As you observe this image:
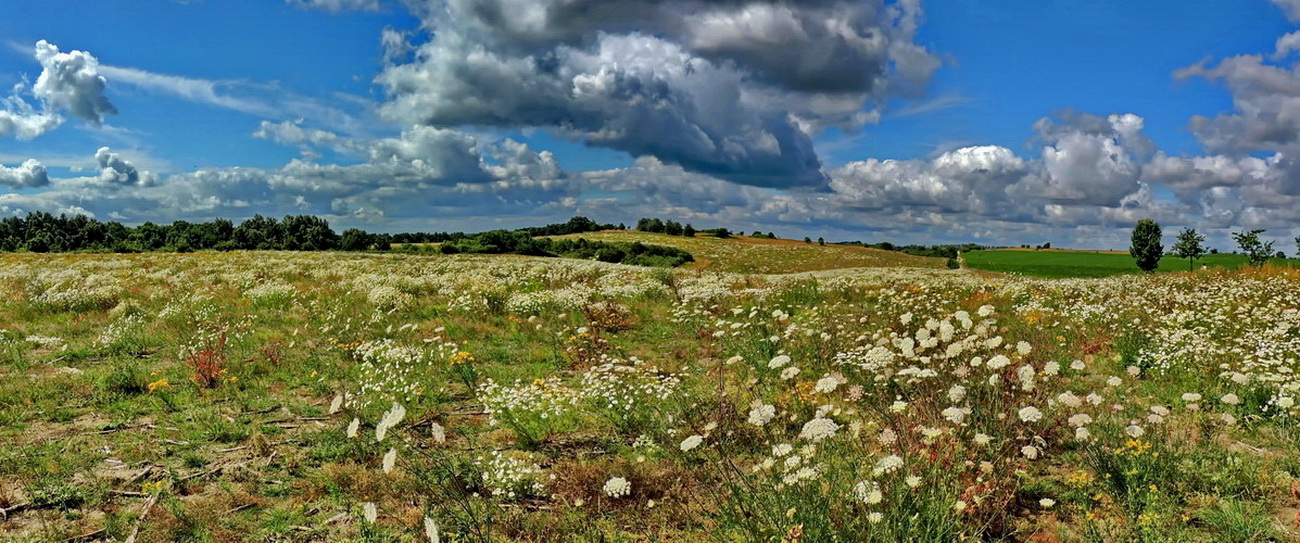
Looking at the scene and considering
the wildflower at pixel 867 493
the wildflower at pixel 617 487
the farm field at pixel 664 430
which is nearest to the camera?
the wildflower at pixel 867 493

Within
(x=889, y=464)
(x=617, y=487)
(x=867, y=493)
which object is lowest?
(x=617, y=487)

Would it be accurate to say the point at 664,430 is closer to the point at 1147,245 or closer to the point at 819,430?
the point at 819,430

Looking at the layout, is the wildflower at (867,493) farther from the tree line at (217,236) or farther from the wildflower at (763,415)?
the tree line at (217,236)

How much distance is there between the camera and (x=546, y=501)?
17.1 ft

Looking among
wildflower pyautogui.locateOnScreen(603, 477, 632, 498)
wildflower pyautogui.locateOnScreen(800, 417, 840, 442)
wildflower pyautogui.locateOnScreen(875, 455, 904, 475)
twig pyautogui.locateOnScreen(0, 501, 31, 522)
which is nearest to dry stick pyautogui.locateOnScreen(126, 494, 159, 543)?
twig pyautogui.locateOnScreen(0, 501, 31, 522)

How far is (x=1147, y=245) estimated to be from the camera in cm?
7631

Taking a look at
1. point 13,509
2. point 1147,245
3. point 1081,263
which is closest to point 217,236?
point 13,509

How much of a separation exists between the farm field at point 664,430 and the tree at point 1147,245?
8241cm

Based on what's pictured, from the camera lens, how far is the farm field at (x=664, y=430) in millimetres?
4496

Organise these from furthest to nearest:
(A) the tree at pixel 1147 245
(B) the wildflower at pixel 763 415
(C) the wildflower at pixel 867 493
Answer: (A) the tree at pixel 1147 245 < (B) the wildflower at pixel 763 415 < (C) the wildflower at pixel 867 493

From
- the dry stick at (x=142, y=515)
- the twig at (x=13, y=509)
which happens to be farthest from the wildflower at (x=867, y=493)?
the twig at (x=13, y=509)

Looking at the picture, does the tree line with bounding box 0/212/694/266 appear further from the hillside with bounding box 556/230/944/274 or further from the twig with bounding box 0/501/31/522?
the twig with bounding box 0/501/31/522

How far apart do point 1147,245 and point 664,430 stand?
9569 cm

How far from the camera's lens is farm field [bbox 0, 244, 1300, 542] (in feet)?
14.8
